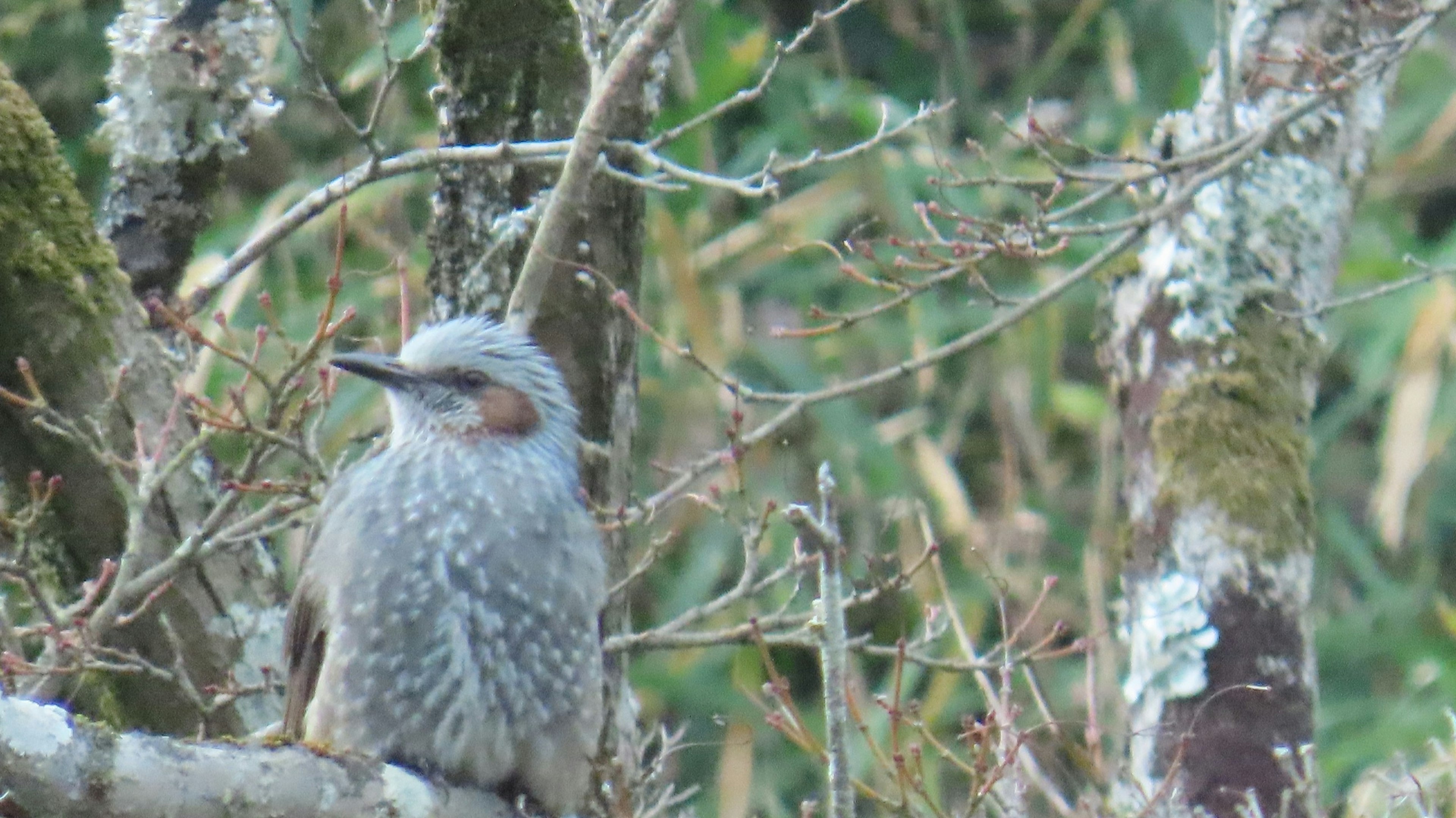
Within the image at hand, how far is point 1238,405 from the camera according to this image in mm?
4164

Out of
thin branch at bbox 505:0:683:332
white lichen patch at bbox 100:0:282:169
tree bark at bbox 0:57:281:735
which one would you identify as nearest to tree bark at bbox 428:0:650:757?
thin branch at bbox 505:0:683:332

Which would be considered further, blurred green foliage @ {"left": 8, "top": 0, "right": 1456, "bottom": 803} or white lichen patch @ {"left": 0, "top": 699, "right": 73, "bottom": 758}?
blurred green foliage @ {"left": 8, "top": 0, "right": 1456, "bottom": 803}

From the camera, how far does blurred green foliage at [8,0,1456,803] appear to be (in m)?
7.12

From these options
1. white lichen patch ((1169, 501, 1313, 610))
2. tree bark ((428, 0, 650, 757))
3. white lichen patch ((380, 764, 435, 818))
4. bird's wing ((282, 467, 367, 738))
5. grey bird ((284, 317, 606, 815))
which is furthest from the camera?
white lichen patch ((1169, 501, 1313, 610))

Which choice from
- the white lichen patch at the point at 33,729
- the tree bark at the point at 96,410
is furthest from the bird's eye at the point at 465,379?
the white lichen patch at the point at 33,729

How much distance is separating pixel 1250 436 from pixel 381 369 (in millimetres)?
1804

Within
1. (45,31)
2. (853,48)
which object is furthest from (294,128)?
(853,48)

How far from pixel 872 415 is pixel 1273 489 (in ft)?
14.8

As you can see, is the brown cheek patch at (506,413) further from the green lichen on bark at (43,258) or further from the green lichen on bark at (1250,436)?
the green lichen on bark at (1250,436)

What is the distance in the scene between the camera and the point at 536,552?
3707mm

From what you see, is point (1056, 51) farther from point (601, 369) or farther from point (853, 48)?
point (601, 369)

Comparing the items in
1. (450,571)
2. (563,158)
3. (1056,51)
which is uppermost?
(1056,51)

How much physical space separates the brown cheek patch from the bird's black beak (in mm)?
151

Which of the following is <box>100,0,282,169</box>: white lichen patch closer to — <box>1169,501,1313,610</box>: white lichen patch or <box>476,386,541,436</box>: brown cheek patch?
<box>476,386,541,436</box>: brown cheek patch
